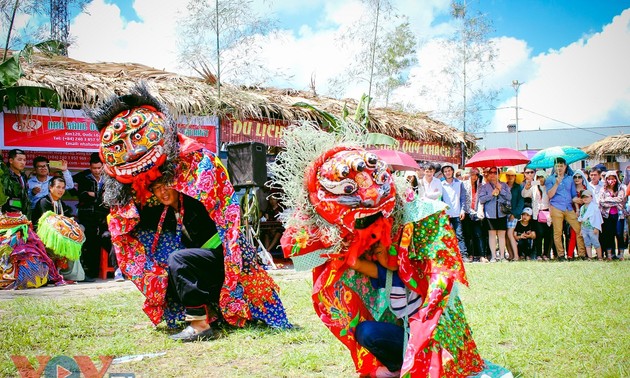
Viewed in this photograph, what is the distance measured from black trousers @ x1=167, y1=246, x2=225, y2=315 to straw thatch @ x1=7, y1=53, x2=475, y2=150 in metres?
5.52

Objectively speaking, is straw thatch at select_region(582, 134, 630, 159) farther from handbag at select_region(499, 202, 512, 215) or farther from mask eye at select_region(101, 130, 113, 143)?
mask eye at select_region(101, 130, 113, 143)

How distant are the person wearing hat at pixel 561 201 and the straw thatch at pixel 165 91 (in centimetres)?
420

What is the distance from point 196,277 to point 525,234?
8.34m

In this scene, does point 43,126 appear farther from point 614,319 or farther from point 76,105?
point 614,319

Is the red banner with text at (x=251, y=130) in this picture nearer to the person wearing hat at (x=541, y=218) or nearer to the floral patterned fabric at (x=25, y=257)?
the floral patterned fabric at (x=25, y=257)

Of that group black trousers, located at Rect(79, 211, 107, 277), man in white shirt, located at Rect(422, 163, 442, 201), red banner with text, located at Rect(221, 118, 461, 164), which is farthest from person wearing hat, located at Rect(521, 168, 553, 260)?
black trousers, located at Rect(79, 211, 107, 277)

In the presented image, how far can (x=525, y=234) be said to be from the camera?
10836 mm

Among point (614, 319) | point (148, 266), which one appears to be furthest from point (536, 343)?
point (148, 266)

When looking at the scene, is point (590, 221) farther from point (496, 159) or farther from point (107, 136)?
point (107, 136)

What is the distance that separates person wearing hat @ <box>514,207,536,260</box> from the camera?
1083 cm

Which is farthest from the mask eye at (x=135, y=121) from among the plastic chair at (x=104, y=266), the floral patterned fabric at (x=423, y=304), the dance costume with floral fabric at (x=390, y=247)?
the plastic chair at (x=104, y=266)

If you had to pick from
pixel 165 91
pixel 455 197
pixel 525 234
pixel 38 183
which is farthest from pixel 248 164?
pixel 525 234

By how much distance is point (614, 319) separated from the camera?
15.2 ft

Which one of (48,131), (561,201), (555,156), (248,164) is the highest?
(48,131)
